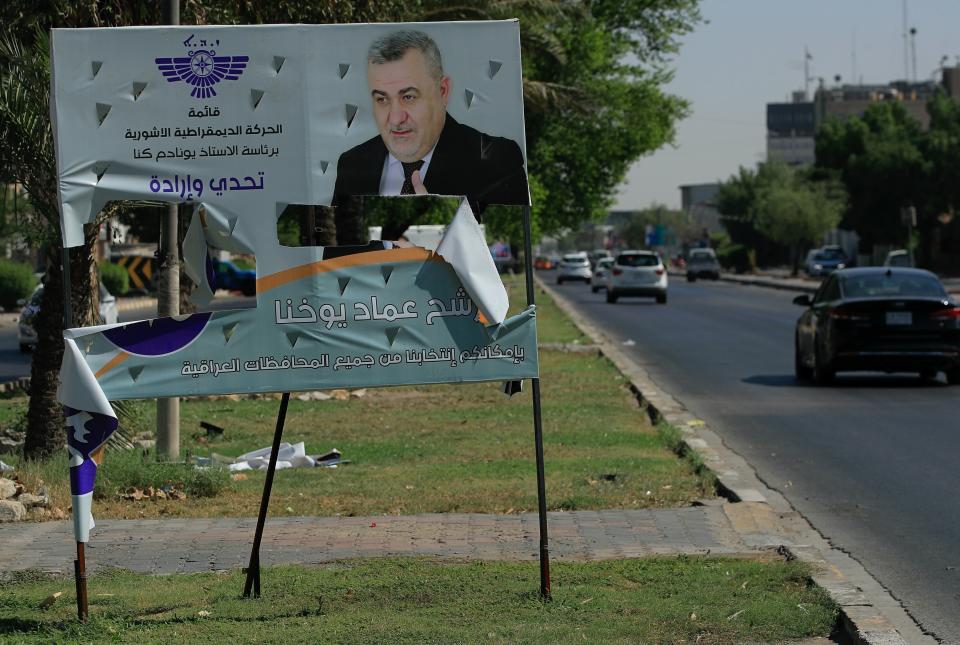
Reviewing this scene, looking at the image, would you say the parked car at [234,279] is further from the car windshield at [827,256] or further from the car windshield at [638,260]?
the car windshield at [827,256]

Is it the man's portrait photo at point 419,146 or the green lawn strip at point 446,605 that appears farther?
the man's portrait photo at point 419,146

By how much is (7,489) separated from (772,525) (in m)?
4.97

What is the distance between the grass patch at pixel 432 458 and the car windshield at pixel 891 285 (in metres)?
3.33

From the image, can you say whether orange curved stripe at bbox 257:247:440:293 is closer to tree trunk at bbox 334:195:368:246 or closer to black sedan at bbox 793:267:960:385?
black sedan at bbox 793:267:960:385

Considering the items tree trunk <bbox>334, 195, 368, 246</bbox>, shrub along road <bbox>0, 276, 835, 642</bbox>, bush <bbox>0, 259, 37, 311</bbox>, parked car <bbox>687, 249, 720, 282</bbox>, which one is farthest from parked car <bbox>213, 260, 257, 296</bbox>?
shrub along road <bbox>0, 276, 835, 642</bbox>

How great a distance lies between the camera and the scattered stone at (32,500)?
33.2ft

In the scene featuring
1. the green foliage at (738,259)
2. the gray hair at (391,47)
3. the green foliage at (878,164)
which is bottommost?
the green foliage at (738,259)

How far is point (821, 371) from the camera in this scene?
64.7 ft

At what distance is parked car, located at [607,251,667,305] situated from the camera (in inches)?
1953

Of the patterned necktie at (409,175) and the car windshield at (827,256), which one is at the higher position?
the patterned necktie at (409,175)

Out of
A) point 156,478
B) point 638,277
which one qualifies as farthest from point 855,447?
point 638,277

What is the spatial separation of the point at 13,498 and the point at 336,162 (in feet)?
14.6

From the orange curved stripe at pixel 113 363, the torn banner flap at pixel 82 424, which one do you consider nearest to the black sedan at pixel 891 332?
the orange curved stripe at pixel 113 363

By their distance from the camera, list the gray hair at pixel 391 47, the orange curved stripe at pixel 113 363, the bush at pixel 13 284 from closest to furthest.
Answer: the orange curved stripe at pixel 113 363
the gray hair at pixel 391 47
the bush at pixel 13 284
